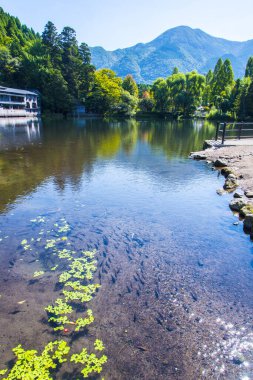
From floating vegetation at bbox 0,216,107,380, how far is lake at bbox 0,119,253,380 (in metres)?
0.15

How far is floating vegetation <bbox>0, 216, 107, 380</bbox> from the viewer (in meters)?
4.43

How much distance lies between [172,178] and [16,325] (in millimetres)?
13774

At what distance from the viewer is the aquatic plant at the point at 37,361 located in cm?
431

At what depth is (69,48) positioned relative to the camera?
302ft

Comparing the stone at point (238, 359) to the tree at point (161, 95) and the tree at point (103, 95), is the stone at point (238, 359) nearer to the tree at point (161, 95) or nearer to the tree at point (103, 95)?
the tree at point (103, 95)

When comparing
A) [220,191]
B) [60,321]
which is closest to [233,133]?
[220,191]

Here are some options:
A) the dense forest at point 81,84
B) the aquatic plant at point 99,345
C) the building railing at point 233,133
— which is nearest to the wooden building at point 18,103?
the dense forest at point 81,84

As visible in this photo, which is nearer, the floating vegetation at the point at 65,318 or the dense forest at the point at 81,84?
the floating vegetation at the point at 65,318

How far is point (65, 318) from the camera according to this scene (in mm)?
5547

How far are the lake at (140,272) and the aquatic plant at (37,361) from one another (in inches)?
7.0

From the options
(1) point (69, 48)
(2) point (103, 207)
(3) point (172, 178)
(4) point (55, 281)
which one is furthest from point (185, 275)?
(1) point (69, 48)

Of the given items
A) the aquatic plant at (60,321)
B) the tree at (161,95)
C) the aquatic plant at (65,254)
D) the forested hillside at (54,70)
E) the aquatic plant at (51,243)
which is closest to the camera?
the aquatic plant at (60,321)

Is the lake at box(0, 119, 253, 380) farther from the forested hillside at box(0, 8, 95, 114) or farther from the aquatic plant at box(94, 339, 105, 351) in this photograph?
the forested hillside at box(0, 8, 95, 114)

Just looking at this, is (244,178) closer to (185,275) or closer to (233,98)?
(185,275)
